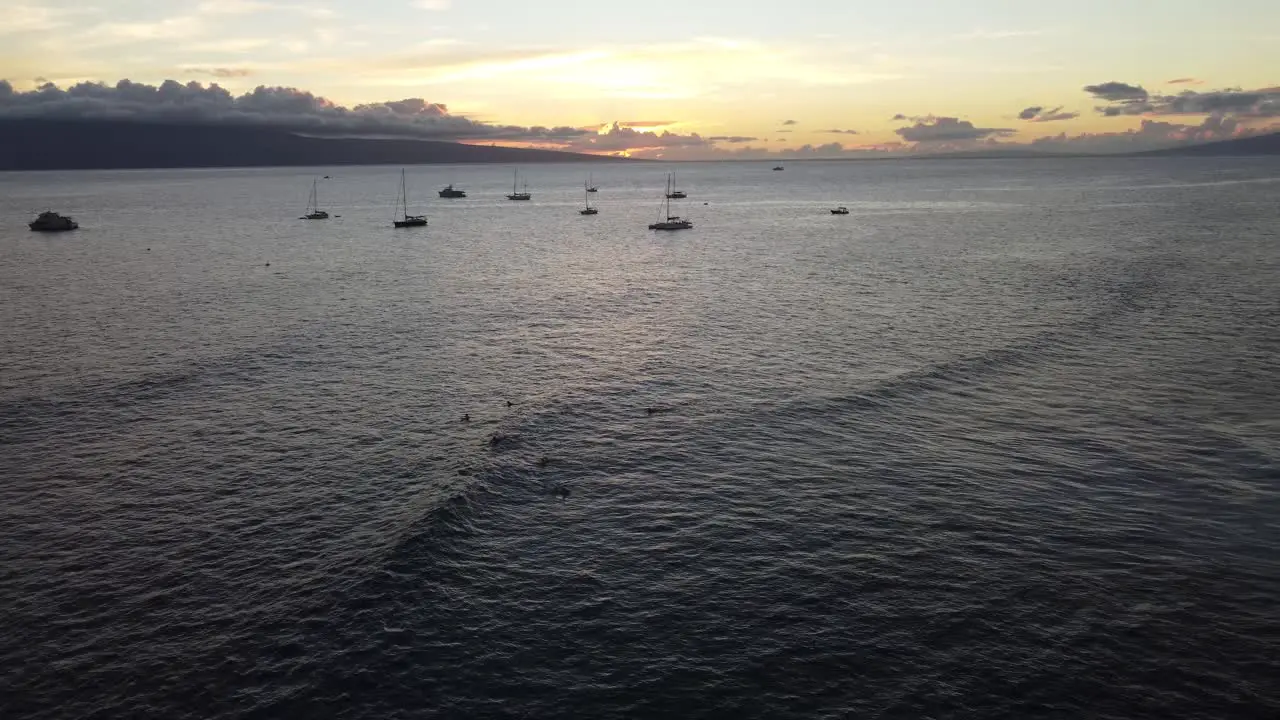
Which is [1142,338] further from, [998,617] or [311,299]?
[311,299]

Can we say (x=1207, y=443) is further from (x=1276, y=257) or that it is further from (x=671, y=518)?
(x=1276, y=257)

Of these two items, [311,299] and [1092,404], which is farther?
[311,299]

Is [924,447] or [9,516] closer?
[9,516]

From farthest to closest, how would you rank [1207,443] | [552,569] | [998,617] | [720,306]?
1. [720,306]
2. [1207,443]
3. [552,569]
4. [998,617]

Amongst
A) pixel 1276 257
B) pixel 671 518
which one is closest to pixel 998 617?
pixel 671 518

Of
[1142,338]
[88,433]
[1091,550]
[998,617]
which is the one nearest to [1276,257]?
[1142,338]

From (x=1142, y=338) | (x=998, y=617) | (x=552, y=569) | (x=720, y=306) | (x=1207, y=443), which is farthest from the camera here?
(x=720, y=306)

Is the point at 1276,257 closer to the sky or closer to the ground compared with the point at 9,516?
closer to the sky
